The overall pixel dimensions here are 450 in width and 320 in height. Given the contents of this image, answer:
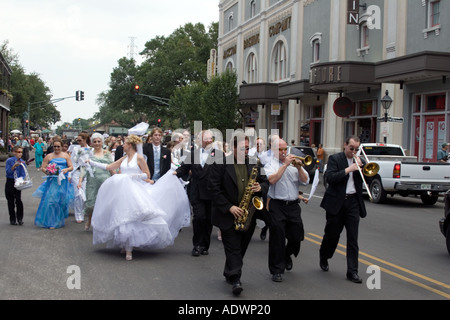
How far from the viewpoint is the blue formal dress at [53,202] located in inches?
450

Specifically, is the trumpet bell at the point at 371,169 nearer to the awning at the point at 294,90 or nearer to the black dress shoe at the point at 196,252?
the black dress shoe at the point at 196,252

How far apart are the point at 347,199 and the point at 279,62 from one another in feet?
115

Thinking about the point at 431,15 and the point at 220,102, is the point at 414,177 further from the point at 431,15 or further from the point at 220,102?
the point at 220,102

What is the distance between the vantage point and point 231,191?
6762 mm

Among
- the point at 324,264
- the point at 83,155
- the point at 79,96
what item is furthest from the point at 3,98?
the point at 324,264

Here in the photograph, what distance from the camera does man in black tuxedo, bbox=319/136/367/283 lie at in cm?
729

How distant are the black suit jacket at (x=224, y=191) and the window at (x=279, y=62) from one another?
112 ft

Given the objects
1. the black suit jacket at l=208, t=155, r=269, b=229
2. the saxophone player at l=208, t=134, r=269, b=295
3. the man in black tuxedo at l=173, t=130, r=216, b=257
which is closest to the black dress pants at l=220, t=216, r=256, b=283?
the saxophone player at l=208, t=134, r=269, b=295

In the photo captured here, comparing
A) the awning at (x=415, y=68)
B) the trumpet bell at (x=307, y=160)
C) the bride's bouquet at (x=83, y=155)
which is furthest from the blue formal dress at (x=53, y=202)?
the awning at (x=415, y=68)

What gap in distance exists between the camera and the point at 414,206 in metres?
17.6

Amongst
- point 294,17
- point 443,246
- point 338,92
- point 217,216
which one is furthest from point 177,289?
point 294,17

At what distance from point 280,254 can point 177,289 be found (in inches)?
52.2
